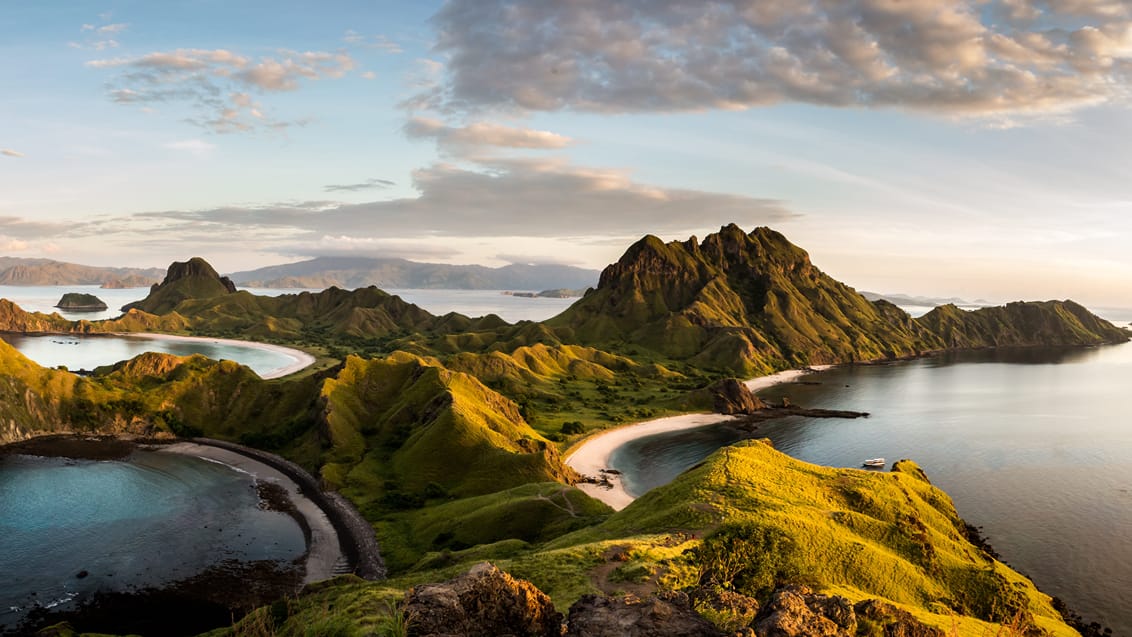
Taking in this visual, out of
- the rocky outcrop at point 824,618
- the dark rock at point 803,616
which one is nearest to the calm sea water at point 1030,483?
the rocky outcrop at point 824,618

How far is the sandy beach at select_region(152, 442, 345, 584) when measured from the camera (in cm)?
9436

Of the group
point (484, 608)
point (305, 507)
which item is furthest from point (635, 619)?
point (305, 507)

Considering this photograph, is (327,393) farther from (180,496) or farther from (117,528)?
(117,528)

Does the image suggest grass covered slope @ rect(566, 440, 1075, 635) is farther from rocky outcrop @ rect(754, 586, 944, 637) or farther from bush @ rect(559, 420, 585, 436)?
bush @ rect(559, 420, 585, 436)

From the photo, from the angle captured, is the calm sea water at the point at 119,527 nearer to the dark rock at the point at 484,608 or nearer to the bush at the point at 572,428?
the dark rock at the point at 484,608

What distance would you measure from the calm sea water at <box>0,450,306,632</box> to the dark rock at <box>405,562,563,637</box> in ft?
269

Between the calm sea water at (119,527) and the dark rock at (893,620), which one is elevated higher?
the dark rock at (893,620)

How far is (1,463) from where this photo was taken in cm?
13550

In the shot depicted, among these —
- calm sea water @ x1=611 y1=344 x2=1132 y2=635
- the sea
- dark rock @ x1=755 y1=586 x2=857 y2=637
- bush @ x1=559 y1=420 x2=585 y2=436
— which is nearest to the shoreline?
the sea

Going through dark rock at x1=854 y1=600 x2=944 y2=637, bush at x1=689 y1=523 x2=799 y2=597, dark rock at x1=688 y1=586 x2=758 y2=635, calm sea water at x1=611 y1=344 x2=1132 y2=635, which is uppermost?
dark rock at x1=688 y1=586 x2=758 y2=635

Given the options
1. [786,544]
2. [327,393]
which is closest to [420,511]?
[327,393]

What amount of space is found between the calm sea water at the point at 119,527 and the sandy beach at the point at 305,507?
→ 2940 millimetres

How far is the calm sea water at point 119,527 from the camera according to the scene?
87238 mm

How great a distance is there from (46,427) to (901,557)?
7947 inches
